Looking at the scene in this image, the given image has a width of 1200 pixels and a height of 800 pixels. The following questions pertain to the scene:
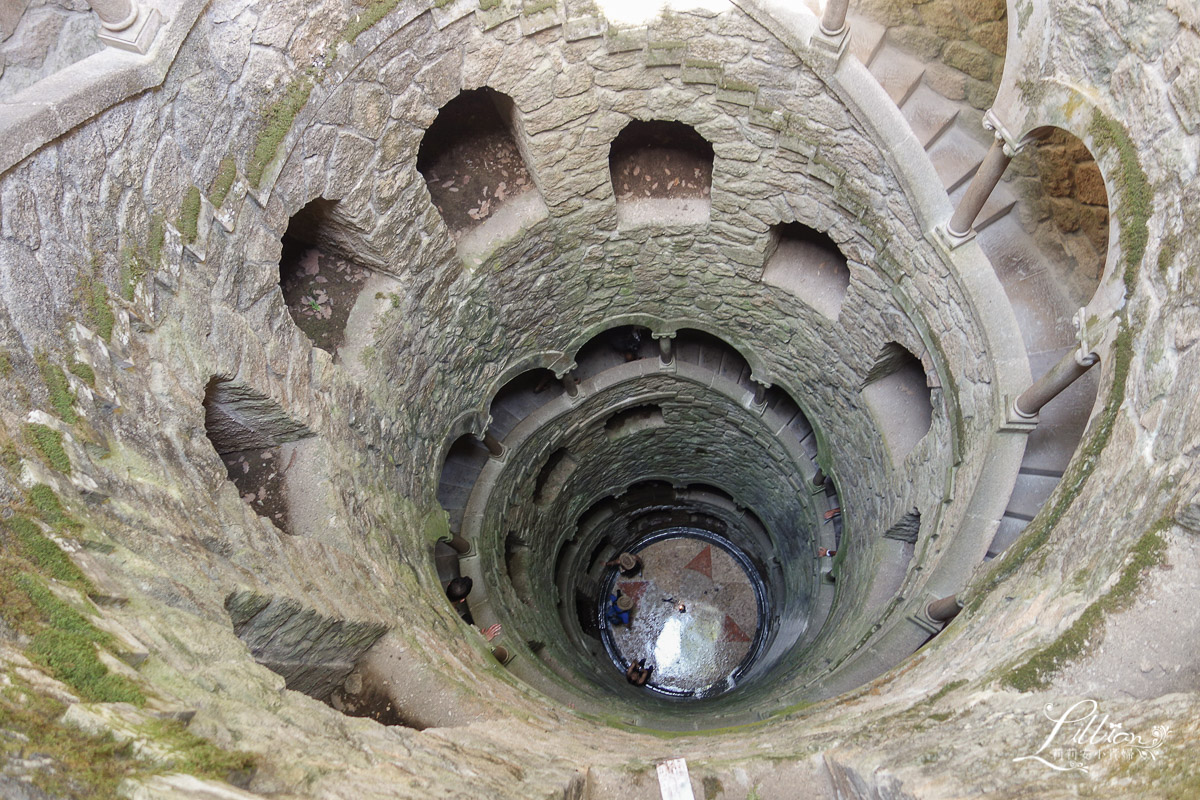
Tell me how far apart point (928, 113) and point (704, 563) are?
971 cm

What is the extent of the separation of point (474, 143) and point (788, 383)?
4.94 m

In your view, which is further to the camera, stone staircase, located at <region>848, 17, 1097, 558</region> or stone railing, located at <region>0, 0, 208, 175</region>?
stone staircase, located at <region>848, 17, 1097, 558</region>

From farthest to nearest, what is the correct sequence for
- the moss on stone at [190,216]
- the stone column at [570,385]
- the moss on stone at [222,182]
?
the stone column at [570,385], the moss on stone at [222,182], the moss on stone at [190,216]

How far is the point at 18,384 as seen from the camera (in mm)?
2955

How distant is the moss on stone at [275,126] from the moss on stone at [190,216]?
0.47m

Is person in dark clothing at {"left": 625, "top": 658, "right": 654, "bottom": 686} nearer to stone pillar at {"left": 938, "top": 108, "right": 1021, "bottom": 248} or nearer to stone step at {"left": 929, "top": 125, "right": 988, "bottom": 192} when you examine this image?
stone pillar at {"left": 938, "top": 108, "right": 1021, "bottom": 248}

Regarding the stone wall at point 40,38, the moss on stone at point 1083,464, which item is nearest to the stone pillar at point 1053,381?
the moss on stone at point 1083,464

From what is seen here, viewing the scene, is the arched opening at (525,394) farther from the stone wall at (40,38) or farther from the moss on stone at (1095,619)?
the moss on stone at (1095,619)

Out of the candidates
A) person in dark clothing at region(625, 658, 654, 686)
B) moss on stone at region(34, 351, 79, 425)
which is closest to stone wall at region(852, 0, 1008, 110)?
moss on stone at region(34, 351, 79, 425)

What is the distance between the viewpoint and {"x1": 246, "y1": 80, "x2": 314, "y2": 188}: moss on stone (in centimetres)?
461

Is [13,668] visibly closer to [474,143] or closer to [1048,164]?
[474,143]

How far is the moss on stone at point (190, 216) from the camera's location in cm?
413

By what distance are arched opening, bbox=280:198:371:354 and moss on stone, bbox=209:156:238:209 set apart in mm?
1388

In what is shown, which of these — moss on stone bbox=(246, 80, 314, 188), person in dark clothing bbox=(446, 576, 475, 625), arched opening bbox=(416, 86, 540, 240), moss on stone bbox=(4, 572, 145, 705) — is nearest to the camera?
moss on stone bbox=(4, 572, 145, 705)
